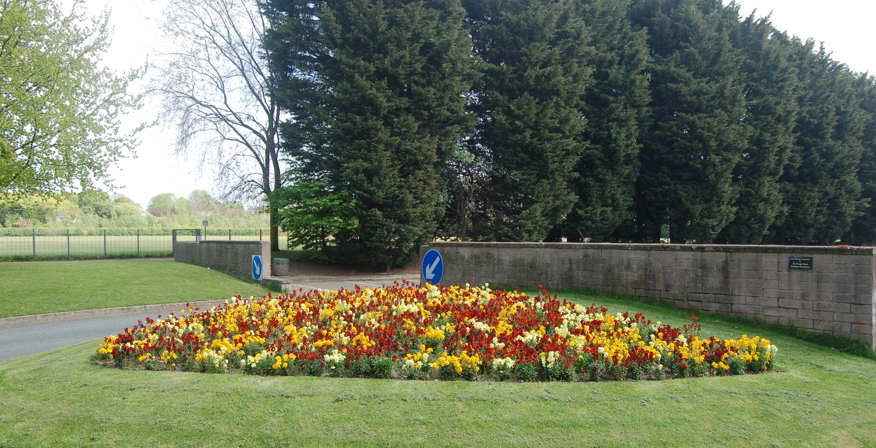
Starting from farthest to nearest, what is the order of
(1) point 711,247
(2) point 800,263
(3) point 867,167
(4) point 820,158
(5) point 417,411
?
1. (3) point 867,167
2. (4) point 820,158
3. (1) point 711,247
4. (2) point 800,263
5. (5) point 417,411

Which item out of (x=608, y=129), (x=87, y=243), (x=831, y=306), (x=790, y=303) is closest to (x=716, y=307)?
(x=790, y=303)

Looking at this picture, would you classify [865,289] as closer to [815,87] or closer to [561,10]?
[561,10]

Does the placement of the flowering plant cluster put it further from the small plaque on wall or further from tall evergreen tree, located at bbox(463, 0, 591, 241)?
tall evergreen tree, located at bbox(463, 0, 591, 241)

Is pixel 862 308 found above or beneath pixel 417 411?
above

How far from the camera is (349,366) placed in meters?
5.86

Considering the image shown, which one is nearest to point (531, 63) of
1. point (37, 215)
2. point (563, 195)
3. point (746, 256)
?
point (563, 195)

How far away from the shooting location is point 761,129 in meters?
30.8

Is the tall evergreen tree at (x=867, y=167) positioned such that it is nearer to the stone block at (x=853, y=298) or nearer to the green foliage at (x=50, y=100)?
the stone block at (x=853, y=298)

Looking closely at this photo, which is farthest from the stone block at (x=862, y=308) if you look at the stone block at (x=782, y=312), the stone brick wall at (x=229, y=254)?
the stone brick wall at (x=229, y=254)

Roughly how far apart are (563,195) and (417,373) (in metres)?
20.9

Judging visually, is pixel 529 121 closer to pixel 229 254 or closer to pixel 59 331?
pixel 229 254

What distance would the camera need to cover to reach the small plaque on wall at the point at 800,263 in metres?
8.73

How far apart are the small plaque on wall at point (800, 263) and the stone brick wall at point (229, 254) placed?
1433 cm

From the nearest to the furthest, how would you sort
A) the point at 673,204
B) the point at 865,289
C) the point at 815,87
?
1. the point at 865,289
2. the point at 673,204
3. the point at 815,87
